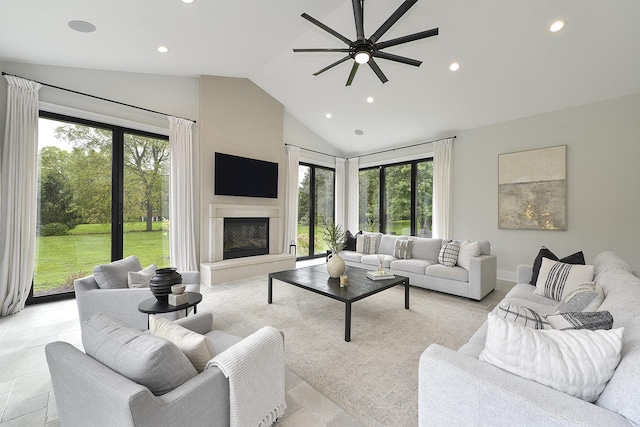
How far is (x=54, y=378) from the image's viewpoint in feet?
3.97

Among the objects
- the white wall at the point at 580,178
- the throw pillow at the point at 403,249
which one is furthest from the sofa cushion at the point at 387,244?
the white wall at the point at 580,178

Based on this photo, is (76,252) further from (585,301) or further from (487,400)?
(585,301)

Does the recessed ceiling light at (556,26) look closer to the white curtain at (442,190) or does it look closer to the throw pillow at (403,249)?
the white curtain at (442,190)

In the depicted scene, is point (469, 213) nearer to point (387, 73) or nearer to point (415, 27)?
point (387, 73)

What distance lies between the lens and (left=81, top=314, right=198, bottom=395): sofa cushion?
1.06 metres

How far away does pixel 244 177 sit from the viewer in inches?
212

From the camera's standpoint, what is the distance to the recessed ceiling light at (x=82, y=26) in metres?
2.81

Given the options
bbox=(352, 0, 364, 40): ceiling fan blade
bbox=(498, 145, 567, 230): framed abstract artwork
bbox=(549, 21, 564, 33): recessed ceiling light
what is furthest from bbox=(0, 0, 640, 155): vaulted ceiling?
bbox=(352, 0, 364, 40): ceiling fan blade

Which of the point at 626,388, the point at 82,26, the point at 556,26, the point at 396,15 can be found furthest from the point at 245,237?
the point at 556,26

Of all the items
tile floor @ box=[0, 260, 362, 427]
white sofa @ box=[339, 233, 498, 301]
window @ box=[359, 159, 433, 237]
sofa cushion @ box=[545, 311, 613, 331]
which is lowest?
tile floor @ box=[0, 260, 362, 427]

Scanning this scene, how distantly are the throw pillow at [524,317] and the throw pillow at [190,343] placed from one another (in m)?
1.62

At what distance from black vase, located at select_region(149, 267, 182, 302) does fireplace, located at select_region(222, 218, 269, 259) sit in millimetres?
2917

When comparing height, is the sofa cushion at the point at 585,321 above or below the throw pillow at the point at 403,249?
above

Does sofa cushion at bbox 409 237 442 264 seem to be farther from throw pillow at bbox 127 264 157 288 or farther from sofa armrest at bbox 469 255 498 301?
throw pillow at bbox 127 264 157 288
